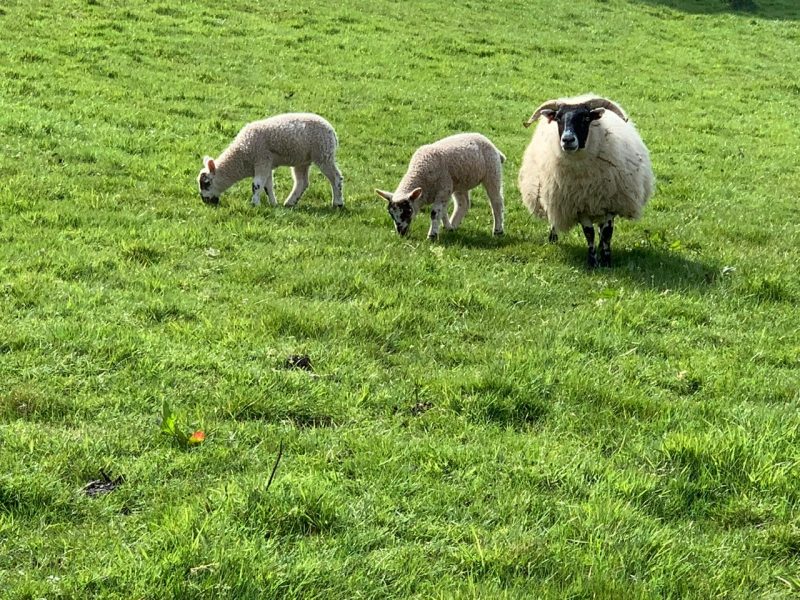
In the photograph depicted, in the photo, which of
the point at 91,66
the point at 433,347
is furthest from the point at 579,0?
the point at 433,347

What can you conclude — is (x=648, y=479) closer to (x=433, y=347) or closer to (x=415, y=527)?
(x=415, y=527)

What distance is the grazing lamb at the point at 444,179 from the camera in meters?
9.88

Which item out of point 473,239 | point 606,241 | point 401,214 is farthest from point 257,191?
point 606,241

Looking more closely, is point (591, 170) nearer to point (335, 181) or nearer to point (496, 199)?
point (496, 199)

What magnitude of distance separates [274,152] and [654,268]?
19.0 feet

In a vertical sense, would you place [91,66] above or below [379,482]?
above

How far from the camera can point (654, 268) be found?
28.9 feet

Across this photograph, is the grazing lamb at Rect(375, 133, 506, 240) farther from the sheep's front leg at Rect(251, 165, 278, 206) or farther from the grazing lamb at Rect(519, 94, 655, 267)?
the sheep's front leg at Rect(251, 165, 278, 206)

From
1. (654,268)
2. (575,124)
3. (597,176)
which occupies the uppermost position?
(575,124)

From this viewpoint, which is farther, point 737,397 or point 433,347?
point 433,347

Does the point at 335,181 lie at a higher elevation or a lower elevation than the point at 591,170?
lower

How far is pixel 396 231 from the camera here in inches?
392

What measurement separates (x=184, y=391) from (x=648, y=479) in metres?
3.11

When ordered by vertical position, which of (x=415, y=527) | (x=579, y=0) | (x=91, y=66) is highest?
(x=579, y=0)
